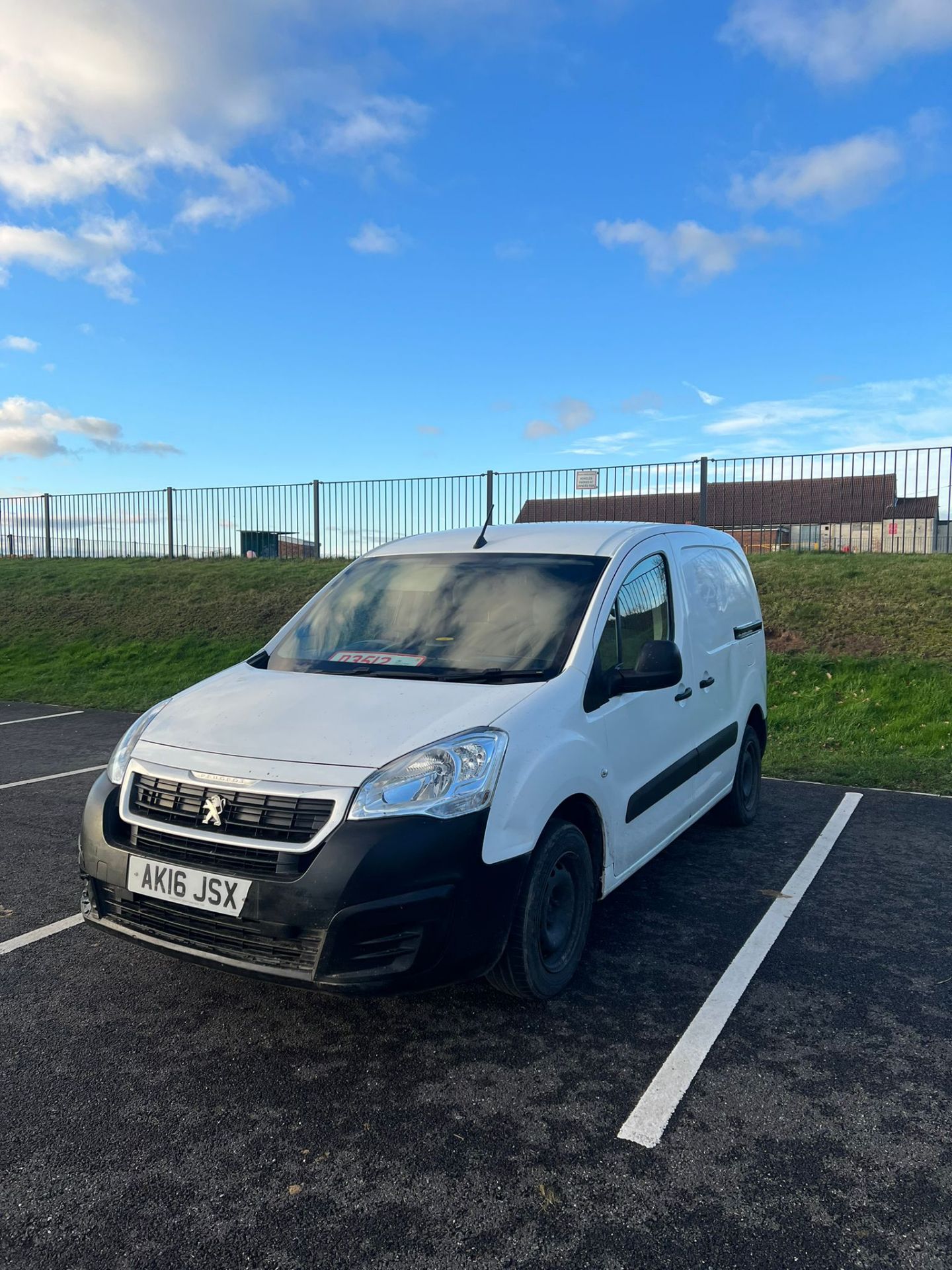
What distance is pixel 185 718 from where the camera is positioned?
344 cm

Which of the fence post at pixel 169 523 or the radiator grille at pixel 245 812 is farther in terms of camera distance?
the fence post at pixel 169 523

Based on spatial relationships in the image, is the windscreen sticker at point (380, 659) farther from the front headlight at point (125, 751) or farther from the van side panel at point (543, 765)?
the front headlight at point (125, 751)

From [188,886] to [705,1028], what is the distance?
6.26 ft

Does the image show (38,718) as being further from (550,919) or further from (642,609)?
(550,919)

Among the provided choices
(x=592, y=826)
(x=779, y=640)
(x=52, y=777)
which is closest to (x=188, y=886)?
(x=592, y=826)

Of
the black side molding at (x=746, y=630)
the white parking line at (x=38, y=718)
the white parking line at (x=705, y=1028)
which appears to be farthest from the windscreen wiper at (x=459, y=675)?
the white parking line at (x=38, y=718)

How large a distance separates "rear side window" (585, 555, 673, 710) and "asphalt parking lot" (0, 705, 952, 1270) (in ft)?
4.05

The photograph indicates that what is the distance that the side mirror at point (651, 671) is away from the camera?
3.67 m

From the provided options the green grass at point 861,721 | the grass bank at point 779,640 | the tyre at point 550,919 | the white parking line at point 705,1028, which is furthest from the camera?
the grass bank at point 779,640

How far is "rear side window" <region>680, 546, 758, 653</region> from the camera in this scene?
494 centimetres

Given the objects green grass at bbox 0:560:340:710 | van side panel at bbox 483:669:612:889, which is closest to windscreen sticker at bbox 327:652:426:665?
van side panel at bbox 483:669:612:889

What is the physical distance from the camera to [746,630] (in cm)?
586

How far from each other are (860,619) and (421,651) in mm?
9764

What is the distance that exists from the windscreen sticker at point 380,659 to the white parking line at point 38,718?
26.5 feet
